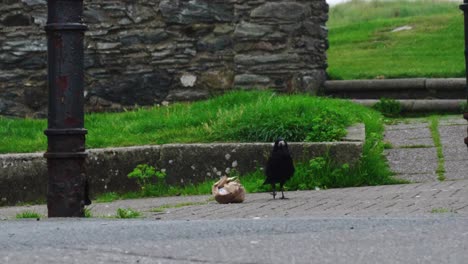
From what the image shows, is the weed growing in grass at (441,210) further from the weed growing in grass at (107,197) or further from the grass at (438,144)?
the weed growing in grass at (107,197)

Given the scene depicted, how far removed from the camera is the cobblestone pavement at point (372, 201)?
7090 millimetres

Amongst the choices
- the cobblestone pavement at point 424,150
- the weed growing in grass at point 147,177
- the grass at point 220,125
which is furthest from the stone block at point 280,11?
the weed growing in grass at point 147,177

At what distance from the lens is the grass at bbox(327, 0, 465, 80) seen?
14211mm

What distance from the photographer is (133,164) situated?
944cm

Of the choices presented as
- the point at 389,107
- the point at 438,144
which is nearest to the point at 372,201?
the point at 438,144

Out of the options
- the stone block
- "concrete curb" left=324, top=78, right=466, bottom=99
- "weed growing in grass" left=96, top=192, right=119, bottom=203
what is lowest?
"weed growing in grass" left=96, top=192, right=119, bottom=203

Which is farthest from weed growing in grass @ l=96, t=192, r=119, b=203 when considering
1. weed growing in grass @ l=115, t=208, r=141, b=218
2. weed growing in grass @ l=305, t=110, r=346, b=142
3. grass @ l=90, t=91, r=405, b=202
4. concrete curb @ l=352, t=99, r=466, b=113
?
concrete curb @ l=352, t=99, r=466, b=113

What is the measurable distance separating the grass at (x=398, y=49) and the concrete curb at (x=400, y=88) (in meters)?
0.36

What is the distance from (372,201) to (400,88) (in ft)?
19.5

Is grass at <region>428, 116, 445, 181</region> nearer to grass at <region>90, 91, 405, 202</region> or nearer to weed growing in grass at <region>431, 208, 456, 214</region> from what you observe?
grass at <region>90, 91, 405, 202</region>

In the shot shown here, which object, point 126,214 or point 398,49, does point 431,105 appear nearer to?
point 398,49

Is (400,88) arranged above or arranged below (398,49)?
below

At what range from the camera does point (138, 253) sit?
504 centimetres

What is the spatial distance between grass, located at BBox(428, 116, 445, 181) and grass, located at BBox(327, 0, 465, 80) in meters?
1.75
